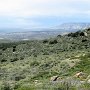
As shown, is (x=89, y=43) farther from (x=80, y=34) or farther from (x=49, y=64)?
(x=49, y=64)

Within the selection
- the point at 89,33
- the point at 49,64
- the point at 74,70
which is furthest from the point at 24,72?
the point at 89,33

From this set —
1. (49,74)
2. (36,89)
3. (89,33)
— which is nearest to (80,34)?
(89,33)

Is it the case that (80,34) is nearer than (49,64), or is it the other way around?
(49,64)

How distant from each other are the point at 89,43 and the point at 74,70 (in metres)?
28.2

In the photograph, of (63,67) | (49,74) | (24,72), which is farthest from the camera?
(24,72)

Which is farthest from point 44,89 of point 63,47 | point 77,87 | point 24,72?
point 63,47

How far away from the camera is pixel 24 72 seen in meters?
31.6

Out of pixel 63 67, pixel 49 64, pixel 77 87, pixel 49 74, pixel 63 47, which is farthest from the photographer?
pixel 63 47

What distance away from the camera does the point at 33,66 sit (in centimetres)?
3556

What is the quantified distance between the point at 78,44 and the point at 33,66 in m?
20.7

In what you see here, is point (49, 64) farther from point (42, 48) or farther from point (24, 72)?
point (42, 48)

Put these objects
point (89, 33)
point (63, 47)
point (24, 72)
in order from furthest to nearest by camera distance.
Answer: point (89, 33) → point (63, 47) → point (24, 72)

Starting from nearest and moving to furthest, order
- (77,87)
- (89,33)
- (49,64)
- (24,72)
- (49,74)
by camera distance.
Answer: (77,87) → (49,74) → (24,72) → (49,64) → (89,33)

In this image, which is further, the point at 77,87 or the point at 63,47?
the point at 63,47
